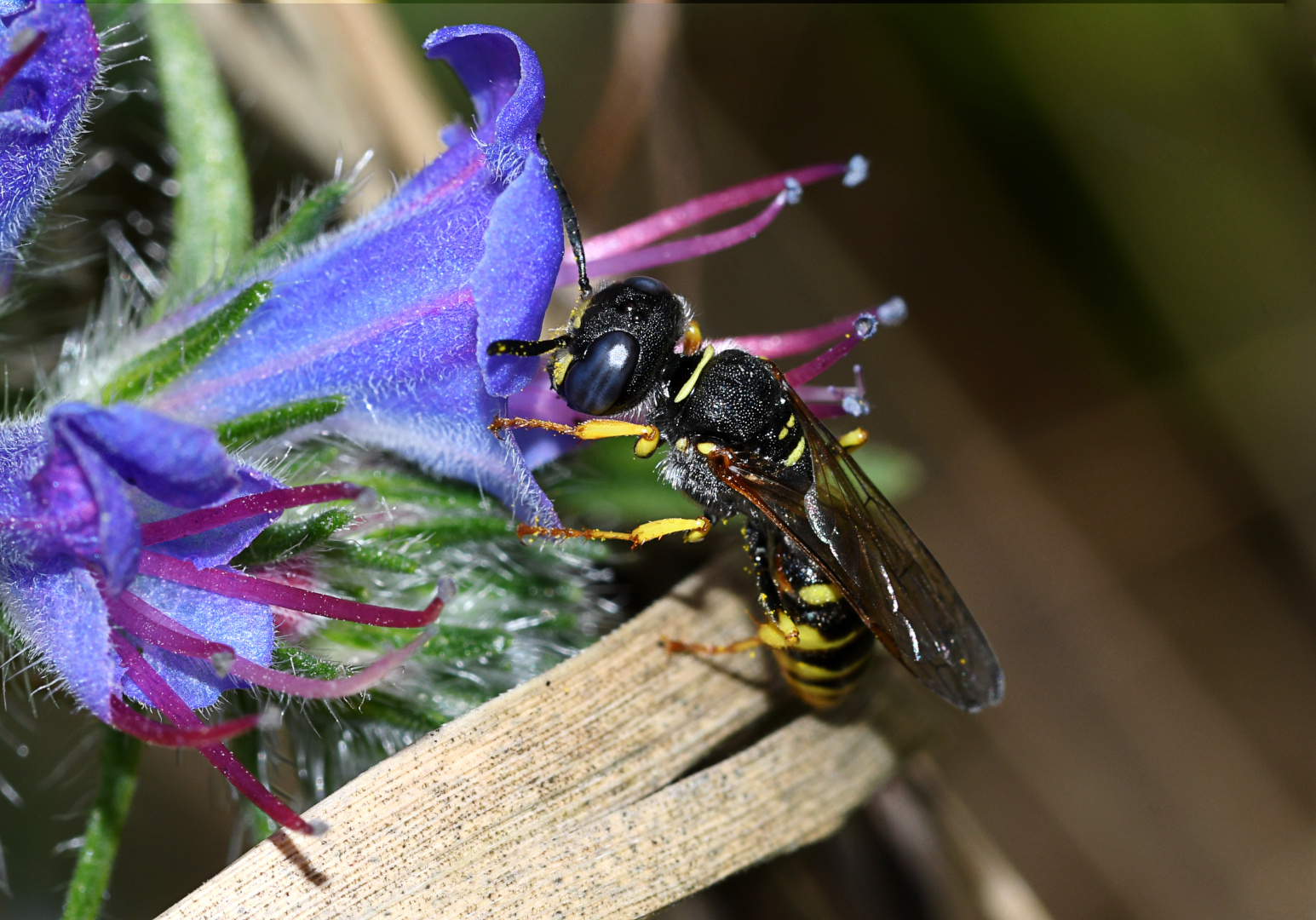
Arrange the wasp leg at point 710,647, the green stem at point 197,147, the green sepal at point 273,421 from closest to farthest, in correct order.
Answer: the green sepal at point 273,421, the wasp leg at point 710,647, the green stem at point 197,147

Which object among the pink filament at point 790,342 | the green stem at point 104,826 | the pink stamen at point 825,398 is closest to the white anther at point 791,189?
the pink filament at point 790,342

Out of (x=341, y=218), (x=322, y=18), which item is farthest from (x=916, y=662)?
(x=322, y=18)

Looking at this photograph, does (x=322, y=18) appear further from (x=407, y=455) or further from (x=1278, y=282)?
(x=1278, y=282)

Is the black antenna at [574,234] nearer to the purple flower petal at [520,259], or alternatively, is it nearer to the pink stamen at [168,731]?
the purple flower petal at [520,259]

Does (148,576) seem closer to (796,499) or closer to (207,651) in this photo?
(207,651)

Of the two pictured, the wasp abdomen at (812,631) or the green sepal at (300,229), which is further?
the wasp abdomen at (812,631)

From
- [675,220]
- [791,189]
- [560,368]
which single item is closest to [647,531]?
[560,368]
